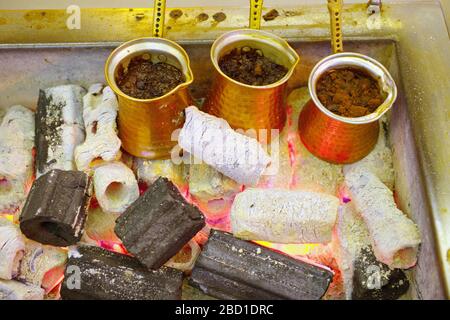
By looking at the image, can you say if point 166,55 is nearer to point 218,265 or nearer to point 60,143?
point 60,143

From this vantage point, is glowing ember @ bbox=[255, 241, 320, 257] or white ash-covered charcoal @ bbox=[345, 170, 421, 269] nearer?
white ash-covered charcoal @ bbox=[345, 170, 421, 269]

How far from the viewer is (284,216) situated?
5.76ft

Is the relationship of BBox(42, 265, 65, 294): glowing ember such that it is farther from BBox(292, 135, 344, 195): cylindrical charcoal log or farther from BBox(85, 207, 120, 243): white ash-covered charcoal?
BBox(292, 135, 344, 195): cylindrical charcoal log

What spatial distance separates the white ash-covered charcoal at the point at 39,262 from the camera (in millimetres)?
1801

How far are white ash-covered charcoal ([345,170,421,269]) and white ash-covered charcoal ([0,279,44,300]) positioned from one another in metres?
0.98

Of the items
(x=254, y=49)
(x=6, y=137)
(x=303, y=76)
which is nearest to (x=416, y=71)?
(x=303, y=76)

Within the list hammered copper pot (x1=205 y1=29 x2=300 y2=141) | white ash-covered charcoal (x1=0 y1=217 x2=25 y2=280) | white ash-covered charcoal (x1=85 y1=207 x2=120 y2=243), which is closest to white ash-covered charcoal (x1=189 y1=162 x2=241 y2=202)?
hammered copper pot (x1=205 y1=29 x2=300 y2=141)

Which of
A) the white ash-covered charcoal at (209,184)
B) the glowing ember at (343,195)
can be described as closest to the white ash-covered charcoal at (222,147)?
the white ash-covered charcoal at (209,184)

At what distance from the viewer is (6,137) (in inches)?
79.5

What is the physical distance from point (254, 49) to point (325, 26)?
28cm

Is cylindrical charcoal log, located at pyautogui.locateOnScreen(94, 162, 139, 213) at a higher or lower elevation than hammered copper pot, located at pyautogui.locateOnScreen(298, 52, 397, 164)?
lower

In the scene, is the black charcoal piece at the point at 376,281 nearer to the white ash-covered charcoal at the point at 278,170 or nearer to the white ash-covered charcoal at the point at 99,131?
the white ash-covered charcoal at the point at 278,170

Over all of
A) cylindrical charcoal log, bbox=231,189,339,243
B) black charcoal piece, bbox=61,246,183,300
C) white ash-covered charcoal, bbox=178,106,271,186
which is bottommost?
black charcoal piece, bbox=61,246,183,300

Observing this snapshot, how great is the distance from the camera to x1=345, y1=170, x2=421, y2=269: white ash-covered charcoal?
5.60 ft
